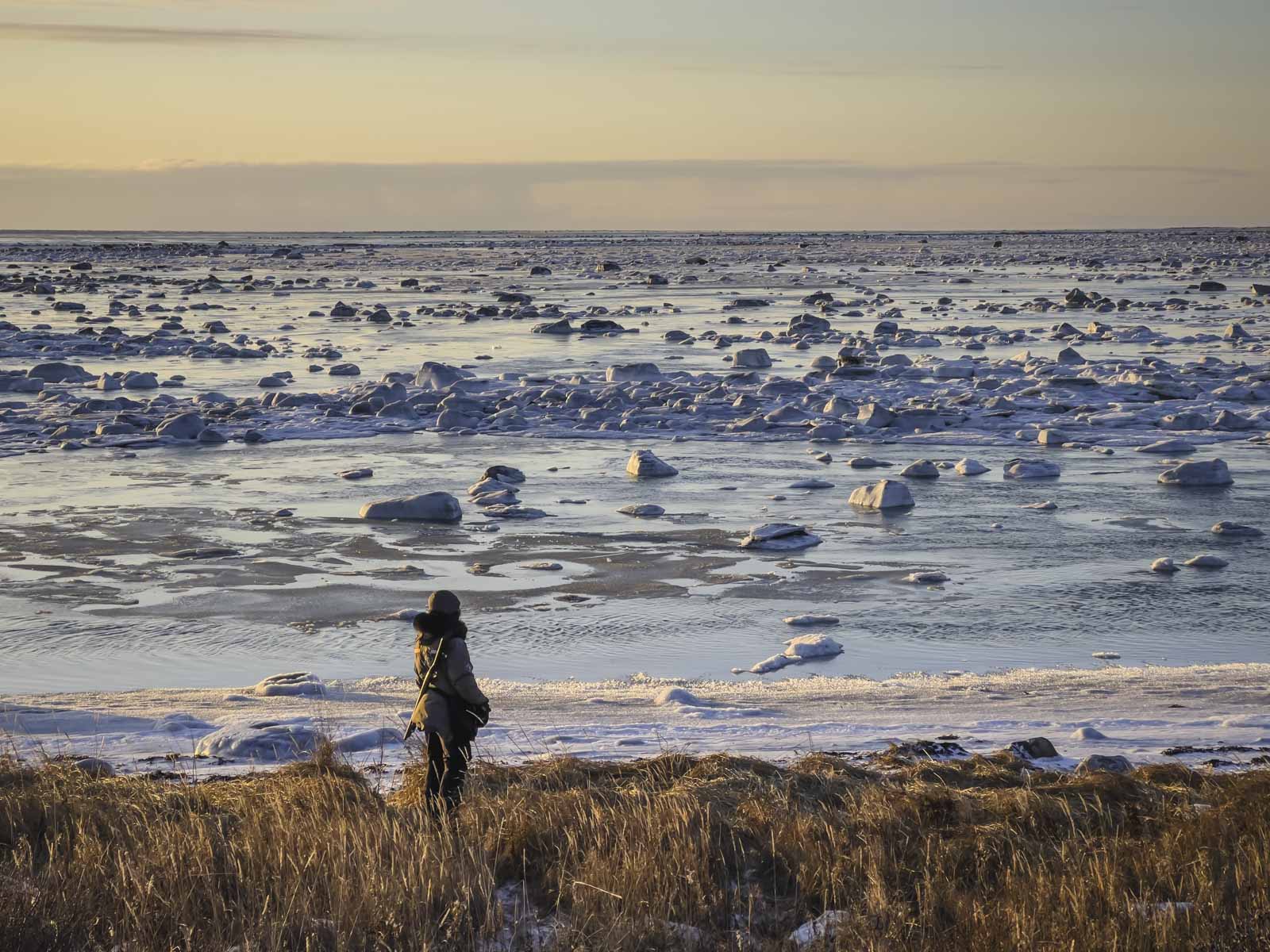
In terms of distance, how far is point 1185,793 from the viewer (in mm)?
6016

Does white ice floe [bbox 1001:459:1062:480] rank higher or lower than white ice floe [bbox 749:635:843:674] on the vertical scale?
higher

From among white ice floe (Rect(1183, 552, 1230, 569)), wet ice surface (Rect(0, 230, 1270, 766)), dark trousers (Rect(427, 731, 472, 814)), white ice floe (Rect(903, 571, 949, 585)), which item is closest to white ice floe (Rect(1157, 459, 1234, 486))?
wet ice surface (Rect(0, 230, 1270, 766))

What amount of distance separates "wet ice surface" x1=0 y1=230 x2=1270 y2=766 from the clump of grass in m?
2.72

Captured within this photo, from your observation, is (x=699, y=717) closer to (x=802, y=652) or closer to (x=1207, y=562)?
(x=802, y=652)

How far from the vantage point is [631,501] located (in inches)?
554

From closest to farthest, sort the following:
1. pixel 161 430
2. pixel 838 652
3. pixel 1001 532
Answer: pixel 838 652, pixel 1001 532, pixel 161 430

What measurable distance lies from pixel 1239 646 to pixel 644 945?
Result: 6.06 m

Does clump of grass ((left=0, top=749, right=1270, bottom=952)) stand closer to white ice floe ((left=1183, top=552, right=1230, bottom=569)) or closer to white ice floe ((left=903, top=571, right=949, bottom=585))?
white ice floe ((left=903, top=571, right=949, bottom=585))

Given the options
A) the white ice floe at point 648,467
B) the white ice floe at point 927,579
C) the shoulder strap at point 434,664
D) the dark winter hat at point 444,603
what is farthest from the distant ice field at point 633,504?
the dark winter hat at point 444,603

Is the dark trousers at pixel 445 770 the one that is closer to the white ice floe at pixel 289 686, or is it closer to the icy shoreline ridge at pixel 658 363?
the white ice floe at pixel 289 686

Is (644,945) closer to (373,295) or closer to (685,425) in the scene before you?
(685,425)

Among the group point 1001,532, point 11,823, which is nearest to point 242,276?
point 1001,532

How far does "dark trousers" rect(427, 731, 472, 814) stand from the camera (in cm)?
570

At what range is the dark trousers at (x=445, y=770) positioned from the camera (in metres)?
5.70
